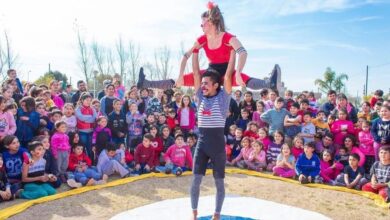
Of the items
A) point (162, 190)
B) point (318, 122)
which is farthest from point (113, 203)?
point (318, 122)

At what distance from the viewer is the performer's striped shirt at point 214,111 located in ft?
12.1

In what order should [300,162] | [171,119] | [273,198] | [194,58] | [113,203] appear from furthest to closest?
[171,119] < [300,162] < [273,198] < [113,203] < [194,58]

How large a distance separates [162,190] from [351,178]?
3.10 m

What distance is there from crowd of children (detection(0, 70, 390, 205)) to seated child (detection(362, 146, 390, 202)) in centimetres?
1

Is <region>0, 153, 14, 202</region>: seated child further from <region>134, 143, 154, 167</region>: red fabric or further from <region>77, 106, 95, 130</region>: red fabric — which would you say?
<region>134, 143, 154, 167</region>: red fabric

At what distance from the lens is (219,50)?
3631 mm

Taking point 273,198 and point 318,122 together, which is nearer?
point 273,198

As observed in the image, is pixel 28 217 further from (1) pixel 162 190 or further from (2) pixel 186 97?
(2) pixel 186 97

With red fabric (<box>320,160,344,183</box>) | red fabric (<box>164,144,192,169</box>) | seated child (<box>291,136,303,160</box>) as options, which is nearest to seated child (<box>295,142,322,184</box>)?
red fabric (<box>320,160,344,183</box>)

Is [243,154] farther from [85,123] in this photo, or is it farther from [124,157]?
[85,123]

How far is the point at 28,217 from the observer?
4.37 m

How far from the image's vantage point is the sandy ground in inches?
181

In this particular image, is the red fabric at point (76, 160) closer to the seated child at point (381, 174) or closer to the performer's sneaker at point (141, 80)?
the performer's sneaker at point (141, 80)

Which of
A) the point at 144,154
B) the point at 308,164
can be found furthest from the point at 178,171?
the point at 308,164
